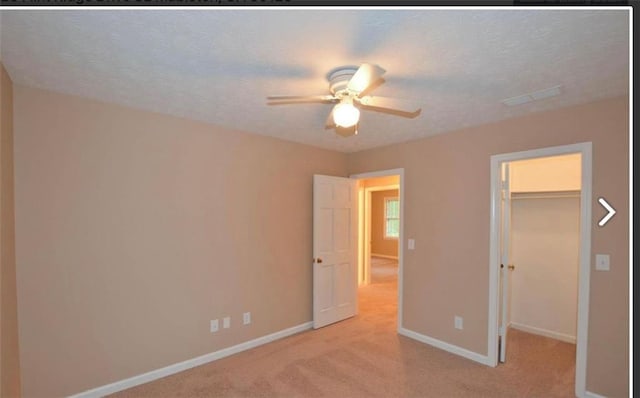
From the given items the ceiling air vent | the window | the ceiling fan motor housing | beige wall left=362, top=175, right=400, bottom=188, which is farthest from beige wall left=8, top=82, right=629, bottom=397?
the window

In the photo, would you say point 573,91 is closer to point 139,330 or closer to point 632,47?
point 632,47

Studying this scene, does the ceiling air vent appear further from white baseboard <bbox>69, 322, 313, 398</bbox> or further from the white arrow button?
white baseboard <bbox>69, 322, 313, 398</bbox>

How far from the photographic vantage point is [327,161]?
4.46m

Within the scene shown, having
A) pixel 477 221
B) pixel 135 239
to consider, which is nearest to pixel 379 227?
pixel 477 221

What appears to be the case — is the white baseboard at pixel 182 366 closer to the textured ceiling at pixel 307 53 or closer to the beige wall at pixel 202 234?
the beige wall at pixel 202 234

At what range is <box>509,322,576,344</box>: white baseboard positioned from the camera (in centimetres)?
373

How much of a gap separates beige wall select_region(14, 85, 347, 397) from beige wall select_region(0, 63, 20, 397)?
0.34 feet

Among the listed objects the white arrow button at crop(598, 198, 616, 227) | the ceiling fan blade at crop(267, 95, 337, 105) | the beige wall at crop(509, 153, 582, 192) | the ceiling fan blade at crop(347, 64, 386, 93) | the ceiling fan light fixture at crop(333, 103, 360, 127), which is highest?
the ceiling fan blade at crop(347, 64, 386, 93)

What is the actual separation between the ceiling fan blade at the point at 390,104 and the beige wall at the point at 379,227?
28.3 ft

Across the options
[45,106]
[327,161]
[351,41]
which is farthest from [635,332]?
[45,106]

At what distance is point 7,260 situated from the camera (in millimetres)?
2057

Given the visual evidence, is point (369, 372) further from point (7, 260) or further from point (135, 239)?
point (7, 260)

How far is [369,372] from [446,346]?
3.55 ft

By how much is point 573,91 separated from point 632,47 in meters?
0.75
